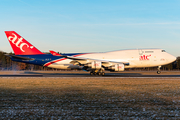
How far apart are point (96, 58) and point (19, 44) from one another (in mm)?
15158

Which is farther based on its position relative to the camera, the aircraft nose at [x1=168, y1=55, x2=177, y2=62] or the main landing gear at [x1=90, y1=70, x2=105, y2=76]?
the aircraft nose at [x1=168, y1=55, x2=177, y2=62]

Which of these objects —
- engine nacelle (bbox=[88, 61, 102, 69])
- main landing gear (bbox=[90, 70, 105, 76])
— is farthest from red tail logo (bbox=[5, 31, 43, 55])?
engine nacelle (bbox=[88, 61, 102, 69])

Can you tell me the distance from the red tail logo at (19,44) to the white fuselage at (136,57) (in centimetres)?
739

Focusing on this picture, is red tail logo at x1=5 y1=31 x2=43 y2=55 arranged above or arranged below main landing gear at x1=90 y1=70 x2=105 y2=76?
above

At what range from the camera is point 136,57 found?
3061 centimetres

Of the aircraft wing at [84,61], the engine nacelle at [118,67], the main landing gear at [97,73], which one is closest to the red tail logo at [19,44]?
the aircraft wing at [84,61]

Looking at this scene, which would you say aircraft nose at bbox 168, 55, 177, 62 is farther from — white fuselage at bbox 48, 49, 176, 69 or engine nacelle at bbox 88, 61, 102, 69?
engine nacelle at bbox 88, 61, 102, 69

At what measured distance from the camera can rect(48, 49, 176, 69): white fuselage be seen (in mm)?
30641

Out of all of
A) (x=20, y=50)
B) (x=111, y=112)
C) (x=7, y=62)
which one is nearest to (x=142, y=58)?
(x=20, y=50)

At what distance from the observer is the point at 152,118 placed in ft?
18.7

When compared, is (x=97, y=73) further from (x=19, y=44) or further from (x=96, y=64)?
(x=19, y=44)

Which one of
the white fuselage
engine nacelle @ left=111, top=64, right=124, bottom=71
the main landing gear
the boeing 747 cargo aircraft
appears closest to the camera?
engine nacelle @ left=111, top=64, right=124, bottom=71

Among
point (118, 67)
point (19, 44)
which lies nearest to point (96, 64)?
point (118, 67)

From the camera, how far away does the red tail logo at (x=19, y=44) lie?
33.4m
